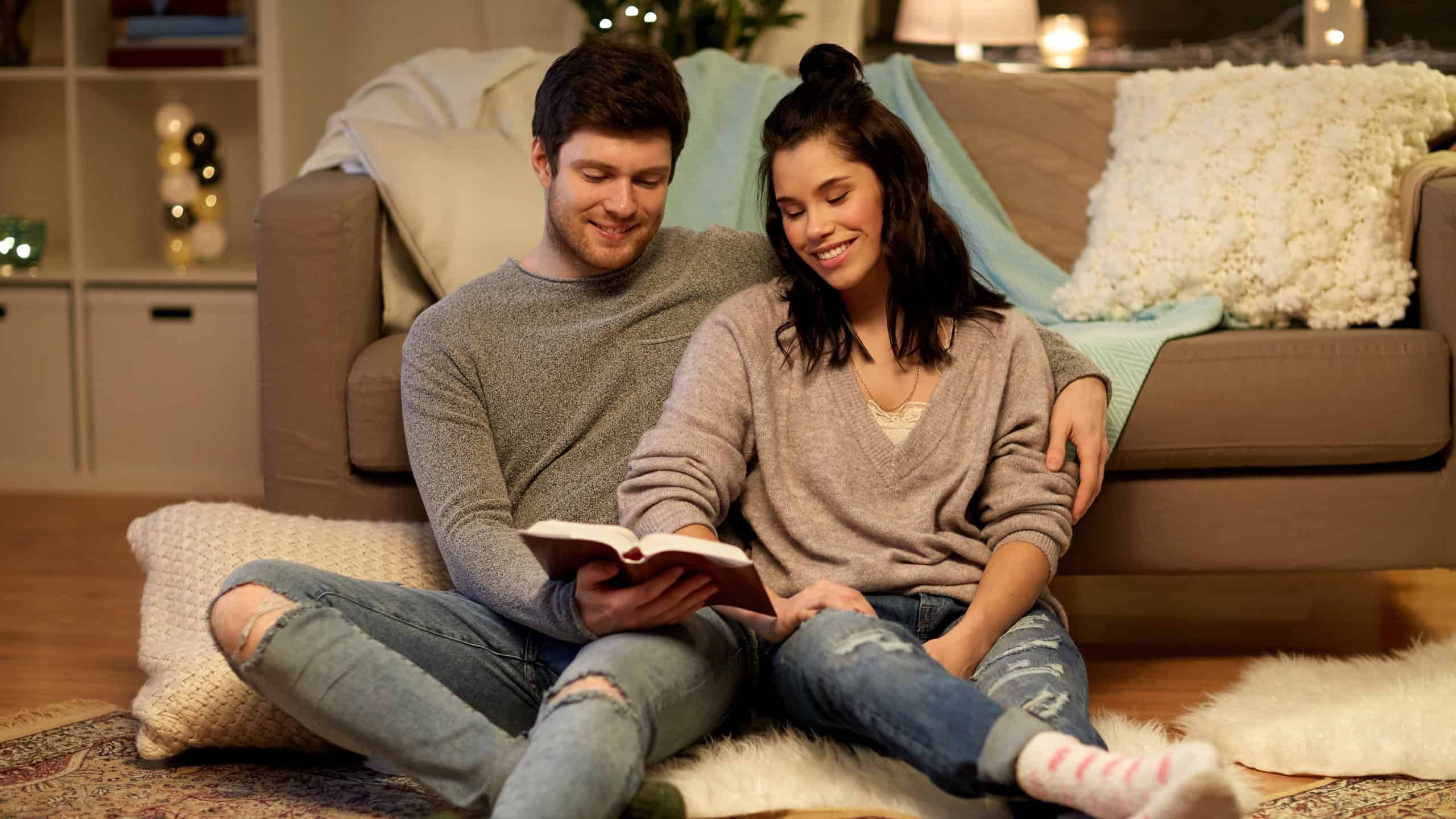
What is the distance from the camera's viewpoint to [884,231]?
5.05ft

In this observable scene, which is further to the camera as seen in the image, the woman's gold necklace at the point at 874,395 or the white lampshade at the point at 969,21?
the white lampshade at the point at 969,21

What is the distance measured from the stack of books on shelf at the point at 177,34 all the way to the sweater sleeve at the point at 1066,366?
7.32ft

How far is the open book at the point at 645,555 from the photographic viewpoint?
1183mm

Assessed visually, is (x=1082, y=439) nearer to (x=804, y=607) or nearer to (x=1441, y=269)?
(x=804, y=607)

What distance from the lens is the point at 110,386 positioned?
3.12 m

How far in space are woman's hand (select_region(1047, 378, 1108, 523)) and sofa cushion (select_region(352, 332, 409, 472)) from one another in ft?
3.01

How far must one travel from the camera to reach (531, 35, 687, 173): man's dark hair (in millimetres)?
1537

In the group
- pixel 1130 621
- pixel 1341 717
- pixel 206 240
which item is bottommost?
pixel 1130 621

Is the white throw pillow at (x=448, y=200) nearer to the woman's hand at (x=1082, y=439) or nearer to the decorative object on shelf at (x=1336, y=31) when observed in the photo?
the woman's hand at (x=1082, y=439)

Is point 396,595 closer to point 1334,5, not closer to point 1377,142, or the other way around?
point 1377,142

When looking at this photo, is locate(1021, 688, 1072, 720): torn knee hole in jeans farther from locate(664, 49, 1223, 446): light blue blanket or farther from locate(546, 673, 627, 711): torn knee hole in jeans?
locate(664, 49, 1223, 446): light blue blanket

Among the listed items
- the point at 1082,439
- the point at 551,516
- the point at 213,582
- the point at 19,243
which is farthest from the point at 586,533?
the point at 19,243

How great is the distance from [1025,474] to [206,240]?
2.44 metres

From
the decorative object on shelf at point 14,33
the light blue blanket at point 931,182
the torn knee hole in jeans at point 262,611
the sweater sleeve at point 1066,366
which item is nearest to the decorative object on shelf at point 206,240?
the decorative object on shelf at point 14,33
